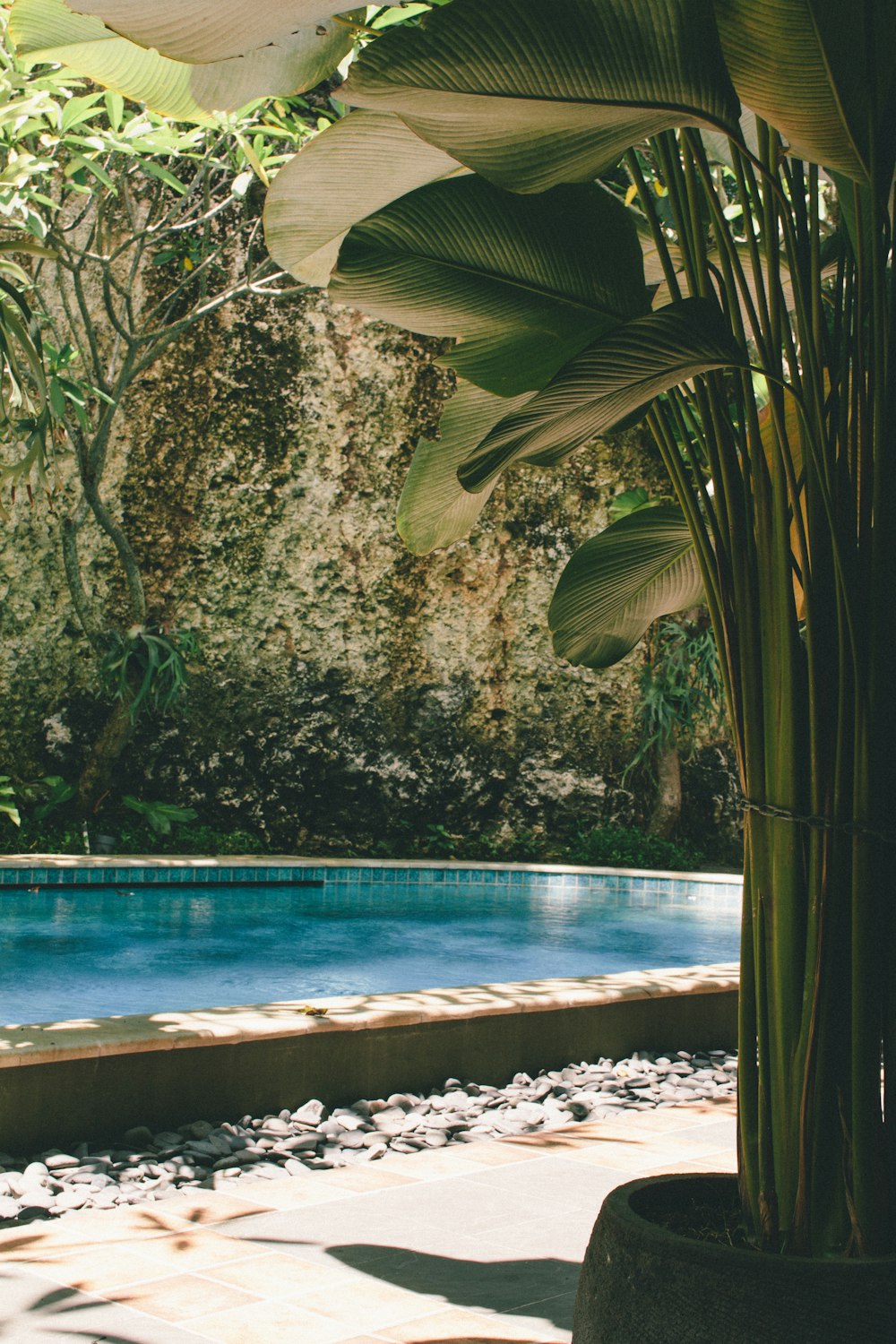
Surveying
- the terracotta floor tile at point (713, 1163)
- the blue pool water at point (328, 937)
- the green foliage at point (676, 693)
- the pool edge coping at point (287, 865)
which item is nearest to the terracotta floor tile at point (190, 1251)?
the terracotta floor tile at point (713, 1163)

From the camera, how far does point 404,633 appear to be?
12.2 meters

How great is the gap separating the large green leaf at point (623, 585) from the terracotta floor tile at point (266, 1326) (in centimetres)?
122

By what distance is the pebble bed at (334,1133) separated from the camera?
280 centimetres

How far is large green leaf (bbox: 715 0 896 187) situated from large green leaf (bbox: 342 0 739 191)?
0.11ft

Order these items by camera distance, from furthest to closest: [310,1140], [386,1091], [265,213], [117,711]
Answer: [117,711] → [386,1091] → [310,1140] → [265,213]

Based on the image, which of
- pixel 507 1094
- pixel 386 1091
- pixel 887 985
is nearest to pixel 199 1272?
pixel 887 985

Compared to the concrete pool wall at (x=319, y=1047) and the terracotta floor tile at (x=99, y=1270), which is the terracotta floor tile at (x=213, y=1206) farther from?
the concrete pool wall at (x=319, y=1047)

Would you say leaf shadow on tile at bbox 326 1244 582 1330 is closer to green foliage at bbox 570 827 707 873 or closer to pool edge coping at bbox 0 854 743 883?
pool edge coping at bbox 0 854 743 883

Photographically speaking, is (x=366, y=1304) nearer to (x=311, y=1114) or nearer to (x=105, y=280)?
(x=311, y=1114)

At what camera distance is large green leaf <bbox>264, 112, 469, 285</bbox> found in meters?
1.80

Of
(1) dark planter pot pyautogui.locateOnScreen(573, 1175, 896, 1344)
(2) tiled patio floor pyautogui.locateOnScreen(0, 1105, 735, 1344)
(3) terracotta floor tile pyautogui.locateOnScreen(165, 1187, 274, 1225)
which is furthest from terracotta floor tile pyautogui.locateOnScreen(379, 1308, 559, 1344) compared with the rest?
(3) terracotta floor tile pyautogui.locateOnScreen(165, 1187, 274, 1225)

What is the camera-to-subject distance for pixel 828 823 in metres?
1.51

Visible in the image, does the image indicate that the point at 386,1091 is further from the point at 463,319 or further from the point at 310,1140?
the point at 463,319

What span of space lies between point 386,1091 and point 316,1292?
166cm
